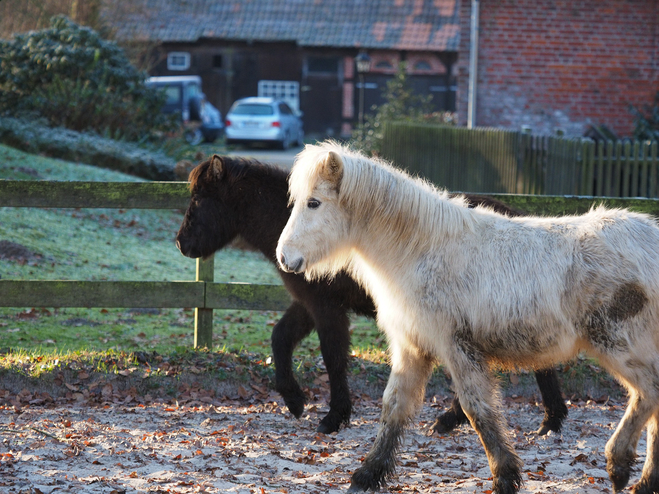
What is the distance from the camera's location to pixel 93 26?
70.1 feet

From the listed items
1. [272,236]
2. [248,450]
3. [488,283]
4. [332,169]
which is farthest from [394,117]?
[488,283]

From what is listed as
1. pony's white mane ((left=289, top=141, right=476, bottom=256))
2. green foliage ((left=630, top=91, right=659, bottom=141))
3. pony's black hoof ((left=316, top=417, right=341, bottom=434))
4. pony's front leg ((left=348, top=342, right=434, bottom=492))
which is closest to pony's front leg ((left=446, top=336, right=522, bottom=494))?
pony's front leg ((left=348, top=342, right=434, bottom=492))

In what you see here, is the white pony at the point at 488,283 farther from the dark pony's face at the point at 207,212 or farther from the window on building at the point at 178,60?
the window on building at the point at 178,60

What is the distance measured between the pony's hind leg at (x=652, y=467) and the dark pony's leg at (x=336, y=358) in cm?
197

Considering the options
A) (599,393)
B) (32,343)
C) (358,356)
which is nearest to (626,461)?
(599,393)

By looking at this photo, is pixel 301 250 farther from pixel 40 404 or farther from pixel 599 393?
pixel 599 393

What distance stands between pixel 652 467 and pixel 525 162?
370 inches

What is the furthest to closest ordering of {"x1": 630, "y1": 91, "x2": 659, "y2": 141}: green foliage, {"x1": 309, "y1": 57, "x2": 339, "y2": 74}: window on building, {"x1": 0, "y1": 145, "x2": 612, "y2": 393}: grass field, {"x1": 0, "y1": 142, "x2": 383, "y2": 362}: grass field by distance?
Answer: {"x1": 309, "y1": 57, "x2": 339, "y2": 74}: window on building < {"x1": 630, "y1": 91, "x2": 659, "y2": 141}: green foliage < {"x1": 0, "y1": 142, "x2": 383, "y2": 362}: grass field < {"x1": 0, "y1": 145, "x2": 612, "y2": 393}: grass field

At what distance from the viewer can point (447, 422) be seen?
17.0 ft

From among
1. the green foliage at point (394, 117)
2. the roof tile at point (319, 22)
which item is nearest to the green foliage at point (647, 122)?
the green foliage at point (394, 117)

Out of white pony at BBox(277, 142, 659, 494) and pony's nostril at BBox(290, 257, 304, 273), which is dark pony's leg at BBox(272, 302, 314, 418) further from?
pony's nostril at BBox(290, 257, 304, 273)

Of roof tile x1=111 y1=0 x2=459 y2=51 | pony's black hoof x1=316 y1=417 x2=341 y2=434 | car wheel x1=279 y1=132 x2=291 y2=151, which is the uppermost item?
roof tile x1=111 y1=0 x2=459 y2=51

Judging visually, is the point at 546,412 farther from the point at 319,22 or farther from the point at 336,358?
the point at 319,22

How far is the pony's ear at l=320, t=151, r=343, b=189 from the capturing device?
3895mm
